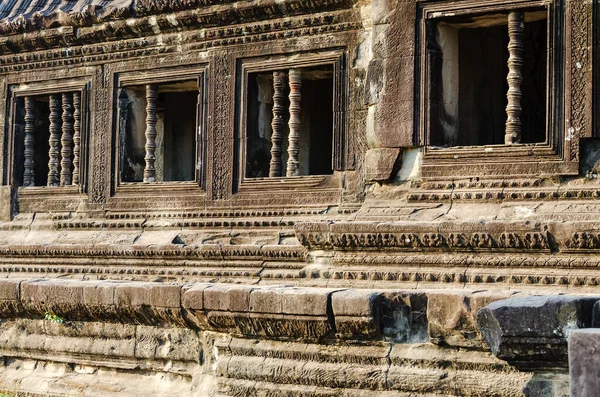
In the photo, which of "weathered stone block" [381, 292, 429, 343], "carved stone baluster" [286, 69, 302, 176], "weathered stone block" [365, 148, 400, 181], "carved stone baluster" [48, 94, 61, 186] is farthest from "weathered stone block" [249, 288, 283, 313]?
"carved stone baluster" [48, 94, 61, 186]

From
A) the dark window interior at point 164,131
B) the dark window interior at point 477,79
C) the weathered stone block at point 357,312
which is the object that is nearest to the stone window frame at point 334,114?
the dark window interior at point 164,131

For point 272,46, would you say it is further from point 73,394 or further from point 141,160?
point 73,394

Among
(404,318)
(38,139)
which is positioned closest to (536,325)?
(404,318)

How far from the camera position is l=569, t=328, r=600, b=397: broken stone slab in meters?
4.33

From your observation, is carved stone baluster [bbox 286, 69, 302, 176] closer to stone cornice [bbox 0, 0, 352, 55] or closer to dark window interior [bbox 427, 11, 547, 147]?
stone cornice [bbox 0, 0, 352, 55]

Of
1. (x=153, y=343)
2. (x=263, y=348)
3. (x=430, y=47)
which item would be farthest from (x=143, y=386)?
(x=430, y=47)

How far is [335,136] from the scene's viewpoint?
9.41 m

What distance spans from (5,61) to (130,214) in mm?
2417

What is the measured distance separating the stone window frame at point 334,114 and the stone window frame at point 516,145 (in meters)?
1.01

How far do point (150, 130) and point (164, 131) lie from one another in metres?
1.32

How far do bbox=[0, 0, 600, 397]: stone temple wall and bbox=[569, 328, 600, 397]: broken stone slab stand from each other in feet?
2.53

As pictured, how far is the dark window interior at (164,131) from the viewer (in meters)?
11.0

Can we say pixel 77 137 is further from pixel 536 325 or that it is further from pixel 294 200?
pixel 536 325

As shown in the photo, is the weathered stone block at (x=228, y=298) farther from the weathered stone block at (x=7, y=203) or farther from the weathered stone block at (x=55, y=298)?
the weathered stone block at (x=7, y=203)
